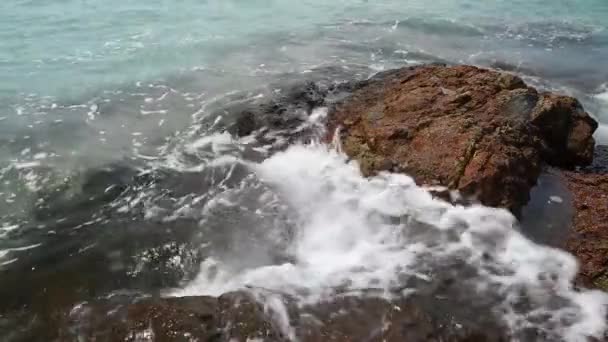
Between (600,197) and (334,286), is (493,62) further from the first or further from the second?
(334,286)

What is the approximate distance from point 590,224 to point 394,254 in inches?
113

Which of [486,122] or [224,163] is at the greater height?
[486,122]

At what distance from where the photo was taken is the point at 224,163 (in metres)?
8.52

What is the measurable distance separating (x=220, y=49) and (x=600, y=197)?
1167 cm

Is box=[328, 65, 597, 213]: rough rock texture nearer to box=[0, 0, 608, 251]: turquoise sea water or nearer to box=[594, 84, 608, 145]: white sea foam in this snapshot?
box=[594, 84, 608, 145]: white sea foam

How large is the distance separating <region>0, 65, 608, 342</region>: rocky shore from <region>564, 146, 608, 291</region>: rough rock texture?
0.01 meters

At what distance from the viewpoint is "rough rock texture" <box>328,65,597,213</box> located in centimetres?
687

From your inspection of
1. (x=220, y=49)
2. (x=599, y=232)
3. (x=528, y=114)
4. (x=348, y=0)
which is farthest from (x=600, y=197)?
(x=348, y=0)

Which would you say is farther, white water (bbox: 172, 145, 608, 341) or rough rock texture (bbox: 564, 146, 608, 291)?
rough rock texture (bbox: 564, 146, 608, 291)

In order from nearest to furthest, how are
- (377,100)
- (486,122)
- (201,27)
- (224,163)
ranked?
1. (486,122)
2. (224,163)
3. (377,100)
4. (201,27)

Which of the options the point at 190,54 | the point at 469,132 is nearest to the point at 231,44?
the point at 190,54

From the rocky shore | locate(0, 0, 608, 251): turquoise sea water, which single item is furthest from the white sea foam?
the rocky shore

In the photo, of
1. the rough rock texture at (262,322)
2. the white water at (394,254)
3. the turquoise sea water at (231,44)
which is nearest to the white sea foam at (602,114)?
the turquoise sea water at (231,44)

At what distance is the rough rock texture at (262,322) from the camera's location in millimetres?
4637
